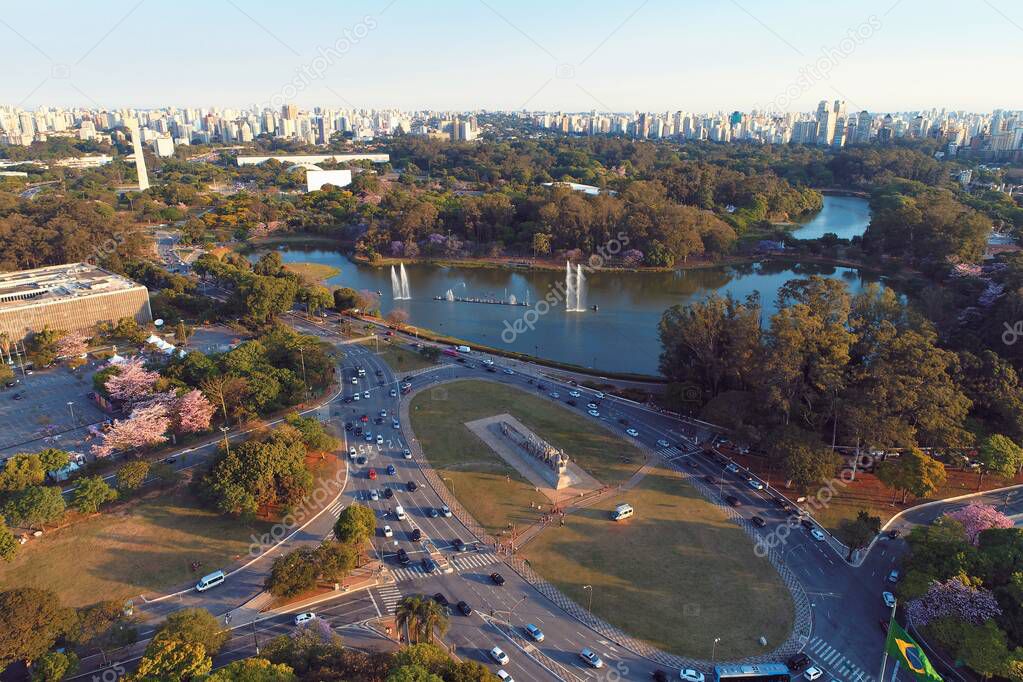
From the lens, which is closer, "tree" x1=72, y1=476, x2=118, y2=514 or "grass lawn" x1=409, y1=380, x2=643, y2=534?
"tree" x1=72, y1=476, x2=118, y2=514

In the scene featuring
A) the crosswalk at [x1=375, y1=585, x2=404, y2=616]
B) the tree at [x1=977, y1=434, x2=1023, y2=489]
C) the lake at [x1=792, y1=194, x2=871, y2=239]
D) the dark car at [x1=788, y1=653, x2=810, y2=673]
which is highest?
the lake at [x1=792, y1=194, x2=871, y2=239]

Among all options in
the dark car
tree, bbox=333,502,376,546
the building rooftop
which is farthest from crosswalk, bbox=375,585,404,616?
the building rooftop

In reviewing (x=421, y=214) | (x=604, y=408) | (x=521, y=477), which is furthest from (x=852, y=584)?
(x=421, y=214)

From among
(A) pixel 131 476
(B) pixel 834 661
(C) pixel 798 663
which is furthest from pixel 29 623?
(B) pixel 834 661

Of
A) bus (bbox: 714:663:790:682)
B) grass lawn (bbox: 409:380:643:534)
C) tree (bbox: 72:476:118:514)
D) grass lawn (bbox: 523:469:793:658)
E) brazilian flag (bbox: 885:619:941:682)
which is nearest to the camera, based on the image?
brazilian flag (bbox: 885:619:941:682)

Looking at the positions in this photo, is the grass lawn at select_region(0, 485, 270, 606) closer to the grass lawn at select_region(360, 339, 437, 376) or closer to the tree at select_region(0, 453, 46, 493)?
the tree at select_region(0, 453, 46, 493)

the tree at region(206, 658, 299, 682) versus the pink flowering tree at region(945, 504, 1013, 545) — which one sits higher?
the pink flowering tree at region(945, 504, 1013, 545)

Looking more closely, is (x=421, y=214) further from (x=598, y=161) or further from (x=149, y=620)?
(x=598, y=161)

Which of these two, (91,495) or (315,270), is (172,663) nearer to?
(91,495)
